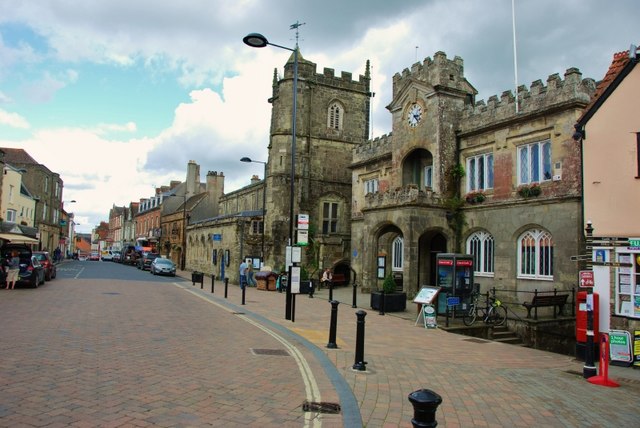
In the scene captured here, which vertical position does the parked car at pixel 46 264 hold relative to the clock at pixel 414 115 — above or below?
below

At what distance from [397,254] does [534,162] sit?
9914mm

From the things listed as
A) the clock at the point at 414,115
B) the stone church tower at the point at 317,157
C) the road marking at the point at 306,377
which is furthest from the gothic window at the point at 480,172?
the stone church tower at the point at 317,157

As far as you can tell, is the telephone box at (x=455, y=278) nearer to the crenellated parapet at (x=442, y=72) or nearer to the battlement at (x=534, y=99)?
the battlement at (x=534, y=99)

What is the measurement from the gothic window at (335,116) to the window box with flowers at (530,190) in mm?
18643

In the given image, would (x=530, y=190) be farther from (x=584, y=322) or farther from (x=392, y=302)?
(x=584, y=322)

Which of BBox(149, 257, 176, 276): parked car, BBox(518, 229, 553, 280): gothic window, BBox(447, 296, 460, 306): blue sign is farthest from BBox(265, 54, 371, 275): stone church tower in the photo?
BBox(447, 296, 460, 306): blue sign

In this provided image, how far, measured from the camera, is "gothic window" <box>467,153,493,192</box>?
2123 cm

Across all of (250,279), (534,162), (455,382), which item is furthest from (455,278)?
(250,279)

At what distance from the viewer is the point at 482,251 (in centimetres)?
2138

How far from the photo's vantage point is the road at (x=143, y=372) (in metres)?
5.61

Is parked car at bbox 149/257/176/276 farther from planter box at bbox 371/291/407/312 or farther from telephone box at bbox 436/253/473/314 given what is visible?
telephone box at bbox 436/253/473/314

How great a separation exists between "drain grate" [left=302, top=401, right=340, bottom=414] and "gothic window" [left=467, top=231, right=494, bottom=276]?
15.9 meters

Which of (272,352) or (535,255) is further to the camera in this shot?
(535,255)

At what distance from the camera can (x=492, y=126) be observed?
20.7m
